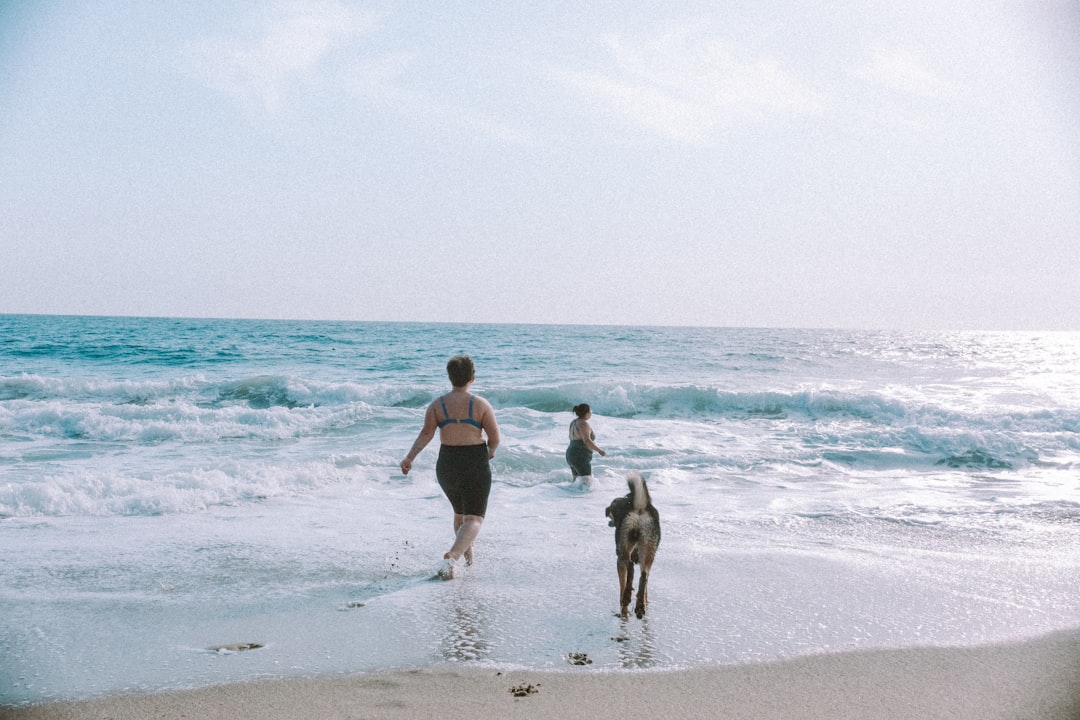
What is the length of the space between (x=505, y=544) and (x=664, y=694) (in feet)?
10.7

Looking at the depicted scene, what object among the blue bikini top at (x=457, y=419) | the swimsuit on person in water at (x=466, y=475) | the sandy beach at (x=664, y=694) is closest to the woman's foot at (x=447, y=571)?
the swimsuit on person in water at (x=466, y=475)

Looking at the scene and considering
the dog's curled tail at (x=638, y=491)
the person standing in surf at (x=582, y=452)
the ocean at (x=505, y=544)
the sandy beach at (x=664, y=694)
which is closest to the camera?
the sandy beach at (x=664, y=694)

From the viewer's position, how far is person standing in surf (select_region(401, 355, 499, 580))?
5.36m

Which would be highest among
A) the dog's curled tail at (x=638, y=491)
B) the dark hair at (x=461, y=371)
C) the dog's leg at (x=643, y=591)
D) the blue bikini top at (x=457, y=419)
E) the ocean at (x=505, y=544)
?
the dark hair at (x=461, y=371)

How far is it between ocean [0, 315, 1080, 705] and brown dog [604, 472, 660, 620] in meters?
0.19

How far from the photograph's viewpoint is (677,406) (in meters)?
20.1

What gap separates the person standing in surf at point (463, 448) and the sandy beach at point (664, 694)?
176 centimetres

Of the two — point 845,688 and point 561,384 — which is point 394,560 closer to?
point 845,688

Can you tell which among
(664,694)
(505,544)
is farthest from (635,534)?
(505,544)

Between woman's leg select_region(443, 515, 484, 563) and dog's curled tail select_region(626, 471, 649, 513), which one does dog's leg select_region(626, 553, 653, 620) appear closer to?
dog's curled tail select_region(626, 471, 649, 513)

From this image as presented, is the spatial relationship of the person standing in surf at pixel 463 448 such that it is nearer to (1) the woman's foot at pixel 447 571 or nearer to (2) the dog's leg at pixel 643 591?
(1) the woman's foot at pixel 447 571

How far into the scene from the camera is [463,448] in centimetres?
539

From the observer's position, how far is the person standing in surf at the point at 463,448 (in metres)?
5.36

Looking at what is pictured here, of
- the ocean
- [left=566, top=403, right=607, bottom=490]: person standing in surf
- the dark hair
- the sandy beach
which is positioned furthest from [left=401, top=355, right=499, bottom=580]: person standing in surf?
[left=566, top=403, right=607, bottom=490]: person standing in surf
